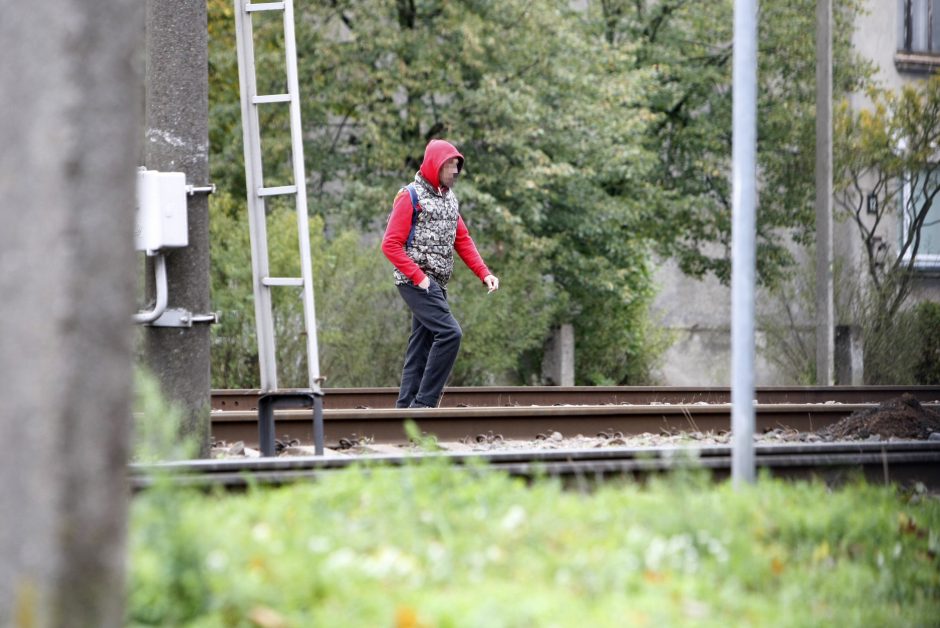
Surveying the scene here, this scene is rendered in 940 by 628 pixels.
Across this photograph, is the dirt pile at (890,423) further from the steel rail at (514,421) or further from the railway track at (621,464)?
the railway track at (621,464)

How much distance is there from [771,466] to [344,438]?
3.31m

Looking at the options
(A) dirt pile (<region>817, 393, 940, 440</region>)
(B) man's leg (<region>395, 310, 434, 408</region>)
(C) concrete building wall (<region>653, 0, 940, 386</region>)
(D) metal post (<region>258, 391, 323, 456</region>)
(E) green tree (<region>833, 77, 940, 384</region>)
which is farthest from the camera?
(C) concrete building wall (<region>653, 0, 940, 386</region>)

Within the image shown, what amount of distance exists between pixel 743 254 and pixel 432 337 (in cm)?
504

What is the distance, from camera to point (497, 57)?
19.9 meters

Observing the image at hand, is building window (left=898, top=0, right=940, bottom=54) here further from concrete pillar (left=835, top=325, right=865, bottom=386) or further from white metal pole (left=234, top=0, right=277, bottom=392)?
white metal pole (left=234, top=0, right=277, bottom=392)

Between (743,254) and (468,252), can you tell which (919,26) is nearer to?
(468,252)

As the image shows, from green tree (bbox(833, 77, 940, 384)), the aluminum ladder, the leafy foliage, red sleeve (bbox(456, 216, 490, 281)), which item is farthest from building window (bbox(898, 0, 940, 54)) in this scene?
the aluminum ladder

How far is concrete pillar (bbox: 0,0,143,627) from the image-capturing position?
2.95 meters

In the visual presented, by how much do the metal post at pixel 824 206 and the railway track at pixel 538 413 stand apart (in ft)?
13.8

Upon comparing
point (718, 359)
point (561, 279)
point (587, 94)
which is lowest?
point (718, 359)

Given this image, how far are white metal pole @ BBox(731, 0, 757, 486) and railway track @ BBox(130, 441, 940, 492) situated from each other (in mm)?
277

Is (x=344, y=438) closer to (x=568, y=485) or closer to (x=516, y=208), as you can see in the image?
(x=568, y=485)

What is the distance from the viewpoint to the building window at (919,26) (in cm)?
2769

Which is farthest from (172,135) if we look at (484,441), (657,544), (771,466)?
(657,544)
